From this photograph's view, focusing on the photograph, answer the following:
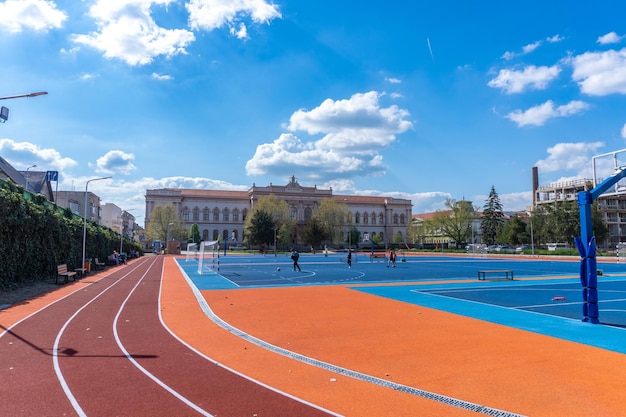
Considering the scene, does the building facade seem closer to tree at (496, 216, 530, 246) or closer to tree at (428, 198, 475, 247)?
tree at (428, 198, 475, 247)

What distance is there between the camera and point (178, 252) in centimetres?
8381

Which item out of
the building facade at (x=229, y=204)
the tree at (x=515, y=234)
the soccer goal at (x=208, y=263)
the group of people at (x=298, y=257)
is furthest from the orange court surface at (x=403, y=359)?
the building facade at (x=229, y=204)

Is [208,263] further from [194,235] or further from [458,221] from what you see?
[194,235]

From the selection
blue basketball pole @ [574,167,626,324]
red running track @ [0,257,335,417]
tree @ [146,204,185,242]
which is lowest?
red running track @ [0,257,335,417]

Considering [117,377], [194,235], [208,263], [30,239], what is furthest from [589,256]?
[194,235]

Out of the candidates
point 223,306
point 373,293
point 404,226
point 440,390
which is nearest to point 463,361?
point 440,390

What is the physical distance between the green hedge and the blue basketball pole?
20.9 meters

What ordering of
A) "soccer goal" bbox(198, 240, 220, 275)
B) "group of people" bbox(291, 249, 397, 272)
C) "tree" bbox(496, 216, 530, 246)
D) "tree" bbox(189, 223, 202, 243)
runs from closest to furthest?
1. "soccer goal" bbox(198, 240, 220, 275)
2. "group of people" bbox(291, 249, 397, 272)
3. "tree" bbox(496, 216, 530, 246)
4. "tree" bbox(189, 223, 202, 243)

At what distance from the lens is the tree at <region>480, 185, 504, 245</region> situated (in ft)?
310

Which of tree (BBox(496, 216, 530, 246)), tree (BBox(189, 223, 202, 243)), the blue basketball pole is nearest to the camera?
the blue basketball pole

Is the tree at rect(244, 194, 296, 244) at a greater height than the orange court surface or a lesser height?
greater

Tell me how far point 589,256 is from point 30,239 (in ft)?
75.0

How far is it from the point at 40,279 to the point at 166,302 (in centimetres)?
1060

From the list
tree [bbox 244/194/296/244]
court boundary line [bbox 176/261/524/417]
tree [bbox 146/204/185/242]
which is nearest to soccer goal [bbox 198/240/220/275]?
court boundary line [bbox 176/261/524/417]
